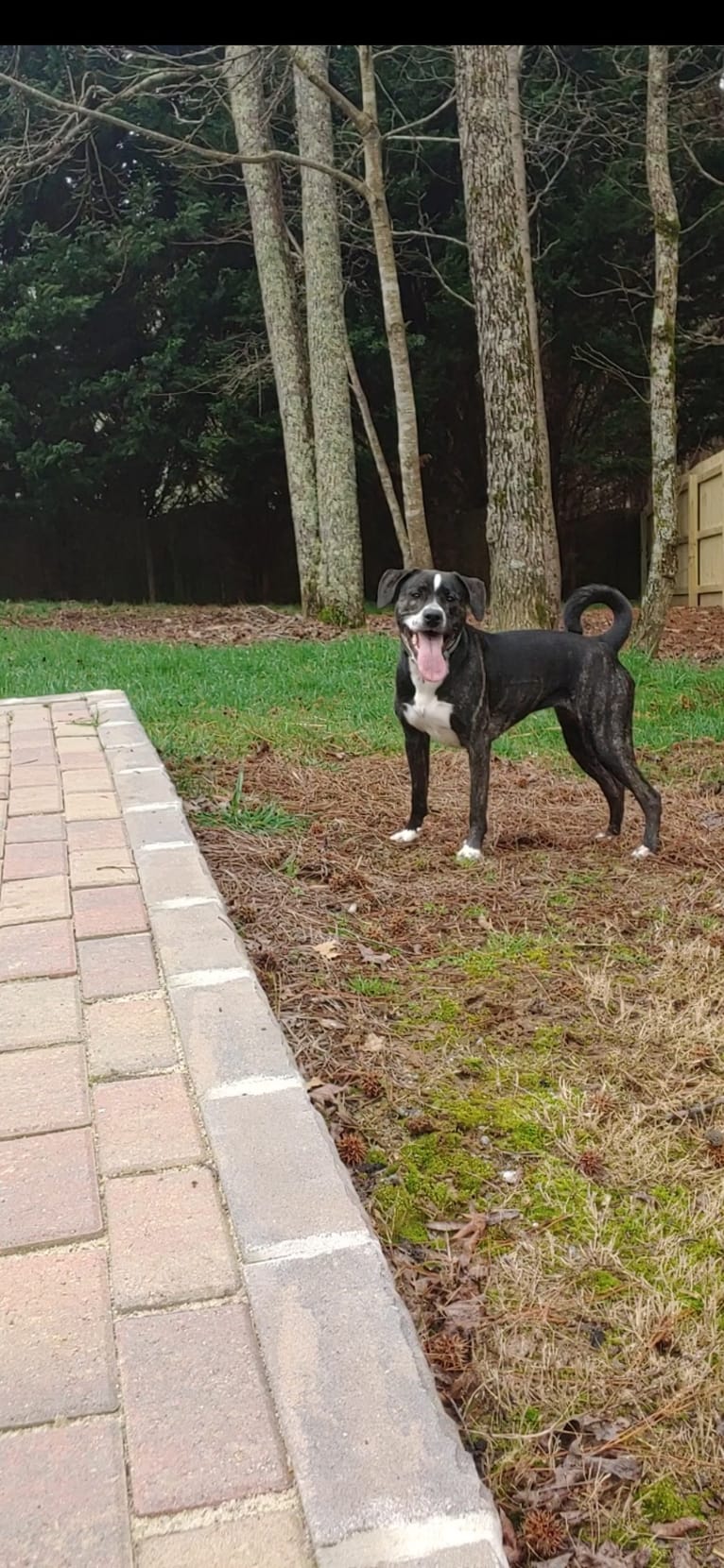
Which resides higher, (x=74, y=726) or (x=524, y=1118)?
(x=74, y=726)

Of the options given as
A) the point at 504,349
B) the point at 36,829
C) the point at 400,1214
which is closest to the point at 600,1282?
the point at 400,1214

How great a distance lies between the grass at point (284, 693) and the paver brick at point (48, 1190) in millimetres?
3913

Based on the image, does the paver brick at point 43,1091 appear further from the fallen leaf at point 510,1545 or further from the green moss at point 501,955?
the green moss at point 501,955

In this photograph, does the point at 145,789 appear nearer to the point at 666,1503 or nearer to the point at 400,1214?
the point at 400,1214

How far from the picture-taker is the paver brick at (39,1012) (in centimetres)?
246

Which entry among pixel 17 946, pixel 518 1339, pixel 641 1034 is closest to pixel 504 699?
pixel 641 1034

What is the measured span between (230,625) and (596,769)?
847 cm

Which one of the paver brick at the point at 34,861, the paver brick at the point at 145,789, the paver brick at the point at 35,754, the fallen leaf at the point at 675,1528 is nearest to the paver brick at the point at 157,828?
the paver brick at the point at 145,789

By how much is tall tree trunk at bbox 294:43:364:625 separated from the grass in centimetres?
192

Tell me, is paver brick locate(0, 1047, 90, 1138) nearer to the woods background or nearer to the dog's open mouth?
the dog's open mouth

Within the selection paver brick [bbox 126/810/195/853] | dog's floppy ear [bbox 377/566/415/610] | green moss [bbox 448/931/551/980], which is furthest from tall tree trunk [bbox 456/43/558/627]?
green moss [bbox 448/931/551/980]

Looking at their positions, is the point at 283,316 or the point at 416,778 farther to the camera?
the point at 283,316

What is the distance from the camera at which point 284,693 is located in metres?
7.92

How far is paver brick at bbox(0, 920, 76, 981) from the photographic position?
282 centimetres
